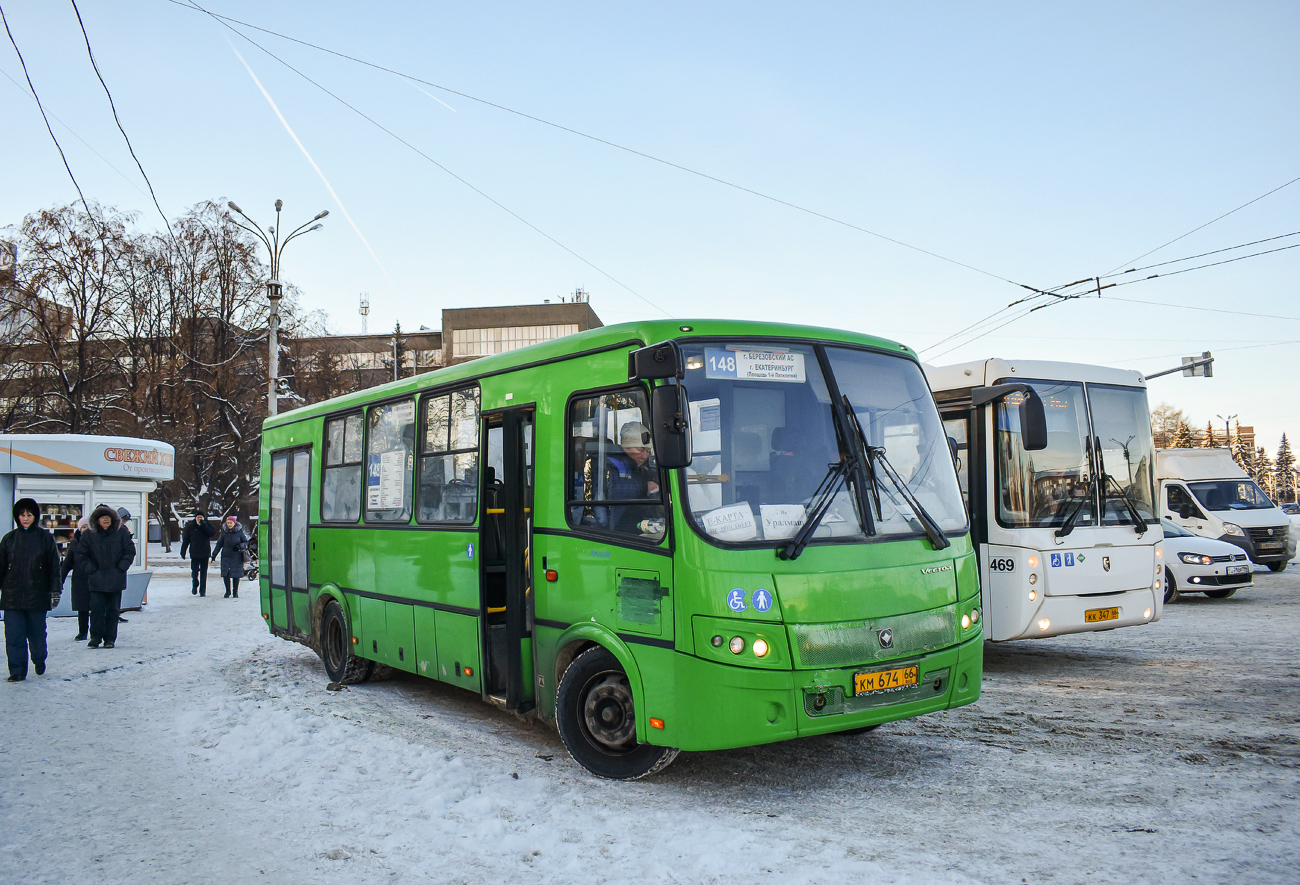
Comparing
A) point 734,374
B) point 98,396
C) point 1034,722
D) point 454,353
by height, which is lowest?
point 1034,722

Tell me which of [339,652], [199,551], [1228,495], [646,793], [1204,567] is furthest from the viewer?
[199,551]

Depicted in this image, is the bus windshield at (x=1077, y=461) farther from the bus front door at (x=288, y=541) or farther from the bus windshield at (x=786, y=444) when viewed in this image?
the bus front door at (x=288, y=541)

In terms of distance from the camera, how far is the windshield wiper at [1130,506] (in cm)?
958

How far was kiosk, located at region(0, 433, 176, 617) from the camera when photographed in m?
17.2

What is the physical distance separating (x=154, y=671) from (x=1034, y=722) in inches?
363

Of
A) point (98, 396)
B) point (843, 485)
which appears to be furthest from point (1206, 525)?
point (98, 396)

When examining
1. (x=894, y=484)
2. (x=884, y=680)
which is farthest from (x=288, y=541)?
(x=884, y=680)

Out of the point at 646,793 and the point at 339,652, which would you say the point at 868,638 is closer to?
the point at 646,793

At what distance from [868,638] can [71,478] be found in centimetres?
1711

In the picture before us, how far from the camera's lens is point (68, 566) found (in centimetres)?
1403

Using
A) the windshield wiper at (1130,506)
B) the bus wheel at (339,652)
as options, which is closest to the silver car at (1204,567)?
the windshield wiper at (1130,506)

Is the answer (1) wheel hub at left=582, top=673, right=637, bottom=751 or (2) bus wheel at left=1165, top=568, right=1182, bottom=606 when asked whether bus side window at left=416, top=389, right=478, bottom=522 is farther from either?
(2) bus wheel at left=1165, top=568, right=1182, bottom=606

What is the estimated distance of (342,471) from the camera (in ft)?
32.9

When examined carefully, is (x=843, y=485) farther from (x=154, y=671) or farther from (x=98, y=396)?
(x=98, y=396)
